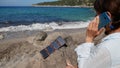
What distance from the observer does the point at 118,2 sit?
180 cm

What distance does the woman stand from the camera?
1.69 meters

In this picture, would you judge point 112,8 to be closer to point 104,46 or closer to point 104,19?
point 104,19

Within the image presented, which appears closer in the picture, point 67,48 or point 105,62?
point 105,62

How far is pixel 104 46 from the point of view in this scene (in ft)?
5.61

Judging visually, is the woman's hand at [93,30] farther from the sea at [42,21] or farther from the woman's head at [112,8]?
the sea at [42,21]

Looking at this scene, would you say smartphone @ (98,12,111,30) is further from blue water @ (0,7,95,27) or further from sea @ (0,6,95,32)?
blue water @ (0,7,95,27)

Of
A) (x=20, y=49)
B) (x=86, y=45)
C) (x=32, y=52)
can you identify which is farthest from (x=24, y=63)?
(x=86, y=45)

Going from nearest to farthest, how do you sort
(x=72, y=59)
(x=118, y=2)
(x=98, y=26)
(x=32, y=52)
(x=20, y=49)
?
(x=118, y=2)
(x=98, y=26)
(x=72, y=59)
(x=32, y=52)
(x=20, y=49)

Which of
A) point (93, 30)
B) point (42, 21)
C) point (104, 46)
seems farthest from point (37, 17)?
point (104, 46)

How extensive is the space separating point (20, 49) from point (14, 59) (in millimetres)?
657

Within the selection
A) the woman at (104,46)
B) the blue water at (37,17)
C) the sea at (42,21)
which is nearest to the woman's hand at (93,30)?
the woman at (104,46)

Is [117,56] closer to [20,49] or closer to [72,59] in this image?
[72,59]

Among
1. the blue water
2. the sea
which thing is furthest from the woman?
the blue water

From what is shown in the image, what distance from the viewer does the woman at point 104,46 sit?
1688 mm
